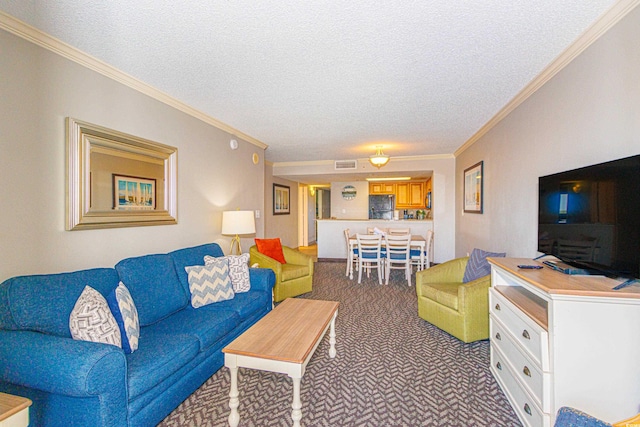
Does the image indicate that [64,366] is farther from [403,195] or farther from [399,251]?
[403,195]

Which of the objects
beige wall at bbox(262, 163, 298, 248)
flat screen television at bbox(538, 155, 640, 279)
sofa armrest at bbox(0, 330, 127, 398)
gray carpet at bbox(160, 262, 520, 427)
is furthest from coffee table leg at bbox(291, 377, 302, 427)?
beige wall at bbox(262, 163, 298, 248)

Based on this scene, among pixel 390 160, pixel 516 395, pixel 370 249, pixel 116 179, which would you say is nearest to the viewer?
pixel 516 395

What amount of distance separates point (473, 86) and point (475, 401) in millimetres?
2543

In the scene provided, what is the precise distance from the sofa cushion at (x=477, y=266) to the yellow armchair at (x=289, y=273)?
2.06m

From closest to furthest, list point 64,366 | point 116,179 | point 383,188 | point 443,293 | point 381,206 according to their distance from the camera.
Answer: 1. point 64,366
2. point 116,179
3. point 443,293
4. point 383,188
5. point 381,206

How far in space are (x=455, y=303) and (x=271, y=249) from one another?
2.52 m

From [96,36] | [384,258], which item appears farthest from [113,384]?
[384,258]

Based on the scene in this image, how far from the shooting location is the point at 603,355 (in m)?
1.32

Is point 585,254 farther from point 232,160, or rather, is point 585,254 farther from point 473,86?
point 232,160

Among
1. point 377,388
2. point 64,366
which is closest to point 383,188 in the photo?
point 377,388

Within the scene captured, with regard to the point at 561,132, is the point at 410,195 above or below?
below

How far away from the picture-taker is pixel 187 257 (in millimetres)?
2729

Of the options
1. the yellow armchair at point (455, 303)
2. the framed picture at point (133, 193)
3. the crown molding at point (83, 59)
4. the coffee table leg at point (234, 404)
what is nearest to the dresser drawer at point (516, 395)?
the yellow armchair at point (455, 303)

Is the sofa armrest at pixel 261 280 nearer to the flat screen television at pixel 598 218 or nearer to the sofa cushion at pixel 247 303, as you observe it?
the sofa cushion at pixel 247 303
